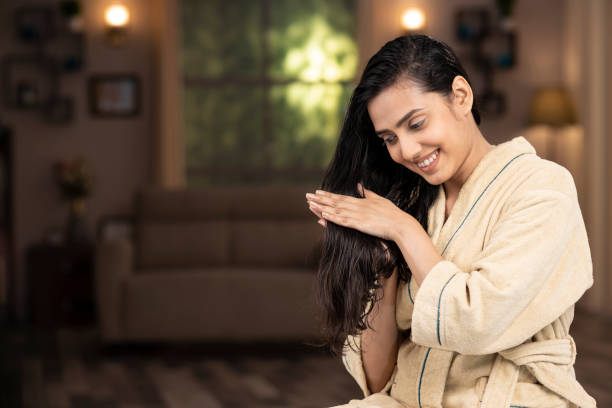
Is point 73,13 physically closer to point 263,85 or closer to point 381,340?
point 263,85

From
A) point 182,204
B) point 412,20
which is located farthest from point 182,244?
point 412,20

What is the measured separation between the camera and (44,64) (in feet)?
20.4

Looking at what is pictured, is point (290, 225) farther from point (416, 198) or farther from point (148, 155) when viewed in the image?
point (416, 198)

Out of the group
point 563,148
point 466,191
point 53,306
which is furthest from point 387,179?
point 563,148

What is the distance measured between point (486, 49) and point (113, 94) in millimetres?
3037

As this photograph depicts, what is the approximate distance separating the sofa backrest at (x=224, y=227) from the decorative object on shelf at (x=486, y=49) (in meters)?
2.16

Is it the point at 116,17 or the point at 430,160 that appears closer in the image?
the point at 430,160

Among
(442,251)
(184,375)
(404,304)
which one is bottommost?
(184,375)

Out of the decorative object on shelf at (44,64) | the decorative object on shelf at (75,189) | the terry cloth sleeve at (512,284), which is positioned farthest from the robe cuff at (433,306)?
the decorative object on shelf at (44,64)

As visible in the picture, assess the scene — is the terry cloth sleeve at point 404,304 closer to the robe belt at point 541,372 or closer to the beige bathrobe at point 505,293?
the beige bathrobe at point 505,293

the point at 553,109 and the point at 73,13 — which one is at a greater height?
the point at 73,13

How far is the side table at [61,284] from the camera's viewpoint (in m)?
5.78

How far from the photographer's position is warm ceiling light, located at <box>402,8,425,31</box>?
6.34m

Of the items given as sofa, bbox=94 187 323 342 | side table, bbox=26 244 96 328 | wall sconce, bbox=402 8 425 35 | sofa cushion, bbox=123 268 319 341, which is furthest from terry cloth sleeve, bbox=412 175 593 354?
wall sconce, bbox=402 8 425 35
